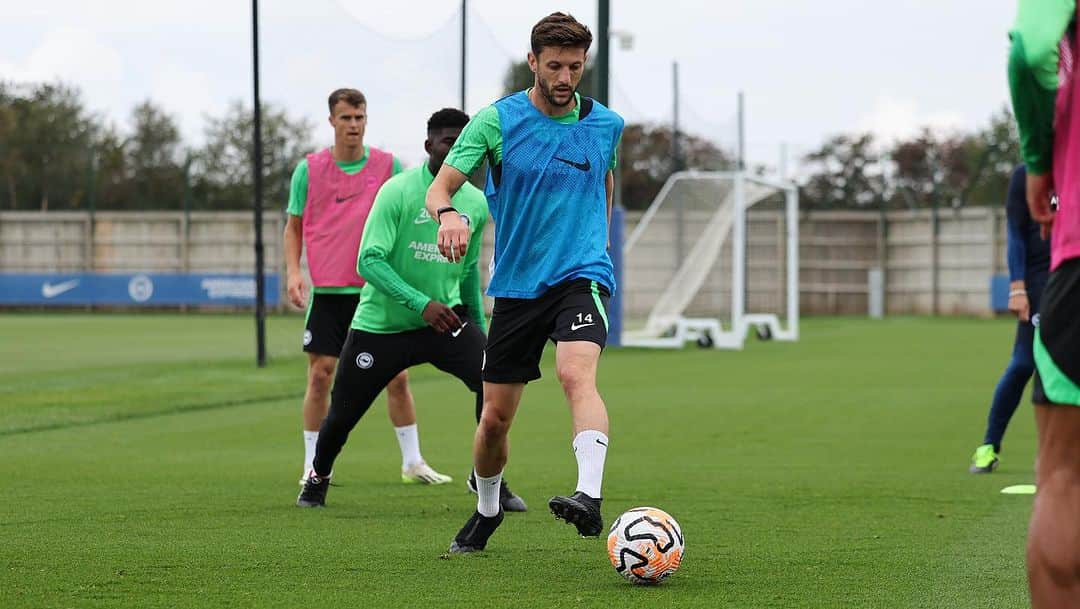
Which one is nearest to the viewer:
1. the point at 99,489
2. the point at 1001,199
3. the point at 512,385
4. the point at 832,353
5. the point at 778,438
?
the point at 512,385

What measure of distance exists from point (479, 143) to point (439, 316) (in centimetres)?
154

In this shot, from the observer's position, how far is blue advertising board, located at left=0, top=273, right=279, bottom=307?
4328 cm

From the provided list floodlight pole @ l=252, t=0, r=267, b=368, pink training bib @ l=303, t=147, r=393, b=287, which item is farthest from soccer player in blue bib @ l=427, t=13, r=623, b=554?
floodlight pole @ l=252, t=0, r=267, b=368

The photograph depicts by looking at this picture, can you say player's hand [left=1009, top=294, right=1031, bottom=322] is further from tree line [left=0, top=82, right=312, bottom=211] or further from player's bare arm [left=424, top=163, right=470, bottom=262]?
tree line [left=0, top=82, right=312, bottom=211]

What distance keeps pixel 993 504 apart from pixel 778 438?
3.74 metres

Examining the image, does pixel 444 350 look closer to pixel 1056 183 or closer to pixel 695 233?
pixel 1056 183

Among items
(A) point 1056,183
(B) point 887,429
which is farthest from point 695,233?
(A) point 1056,183

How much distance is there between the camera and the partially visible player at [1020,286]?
855 cm

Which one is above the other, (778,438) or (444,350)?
(444,350)

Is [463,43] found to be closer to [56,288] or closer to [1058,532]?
[1058,532]

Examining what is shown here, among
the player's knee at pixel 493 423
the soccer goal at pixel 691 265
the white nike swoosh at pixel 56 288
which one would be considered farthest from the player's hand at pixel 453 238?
the white nike swoosh at pixel 56 288

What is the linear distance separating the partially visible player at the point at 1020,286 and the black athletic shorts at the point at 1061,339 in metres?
4.80

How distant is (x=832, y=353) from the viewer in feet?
78.6

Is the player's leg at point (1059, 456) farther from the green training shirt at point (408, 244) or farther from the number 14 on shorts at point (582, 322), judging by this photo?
the green training shirt at point (408, 244)
